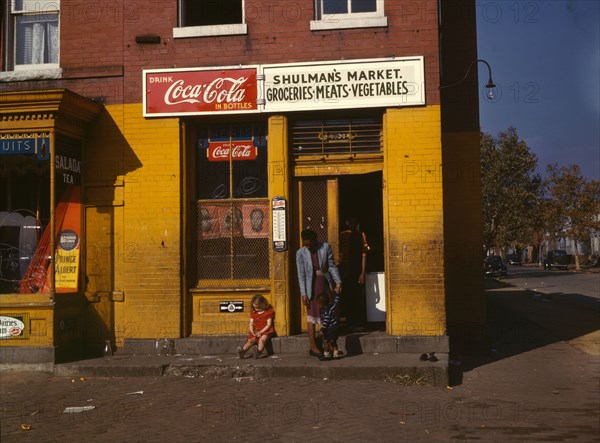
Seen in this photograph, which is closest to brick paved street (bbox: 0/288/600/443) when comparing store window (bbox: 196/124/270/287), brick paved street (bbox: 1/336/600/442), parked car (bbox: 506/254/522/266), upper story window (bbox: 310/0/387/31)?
brick paved street (bbox: 1/336/600/442)

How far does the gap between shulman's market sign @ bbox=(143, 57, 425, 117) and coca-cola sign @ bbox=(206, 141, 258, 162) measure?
23.2 inches

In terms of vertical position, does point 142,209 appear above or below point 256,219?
above

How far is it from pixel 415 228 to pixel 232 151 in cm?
316

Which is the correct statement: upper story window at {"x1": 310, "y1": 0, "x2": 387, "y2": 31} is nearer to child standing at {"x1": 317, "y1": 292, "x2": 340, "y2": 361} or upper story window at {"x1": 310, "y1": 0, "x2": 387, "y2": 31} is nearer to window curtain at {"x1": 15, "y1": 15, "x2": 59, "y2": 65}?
child standing at {"x1": 317, "y1": 292, "x2": 340, "y2": 361}

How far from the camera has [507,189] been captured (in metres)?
44.5

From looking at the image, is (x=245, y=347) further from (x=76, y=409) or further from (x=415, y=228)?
(x=415, y=228)

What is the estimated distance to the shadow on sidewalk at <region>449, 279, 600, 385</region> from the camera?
11.0m

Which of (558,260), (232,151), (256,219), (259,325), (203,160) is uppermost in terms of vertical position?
(232,151)

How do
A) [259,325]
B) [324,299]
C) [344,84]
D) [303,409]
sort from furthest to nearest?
[344,84] → [259,325] → [324,299] → [303,409]

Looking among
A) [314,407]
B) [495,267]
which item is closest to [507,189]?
[495,267]

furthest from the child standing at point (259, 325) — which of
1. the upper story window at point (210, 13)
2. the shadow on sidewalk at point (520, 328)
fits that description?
the upper story window at point (210, 13)

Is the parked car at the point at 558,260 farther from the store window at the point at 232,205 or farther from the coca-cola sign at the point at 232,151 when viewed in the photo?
the coca-cola sign at the point at 232,151

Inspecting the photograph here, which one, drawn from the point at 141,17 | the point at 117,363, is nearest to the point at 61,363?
the point at 117,363

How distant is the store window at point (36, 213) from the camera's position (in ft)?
32.9
